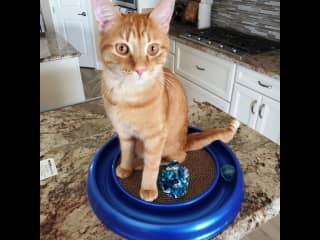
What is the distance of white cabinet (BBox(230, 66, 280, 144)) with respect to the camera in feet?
4.97

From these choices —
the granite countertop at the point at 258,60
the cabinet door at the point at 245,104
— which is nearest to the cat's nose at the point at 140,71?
the granite countertop at the point at 258,60

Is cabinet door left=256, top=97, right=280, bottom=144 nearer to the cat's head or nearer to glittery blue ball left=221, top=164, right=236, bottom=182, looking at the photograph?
glittery blue ball left=221, top=164, right=236, bottom=182

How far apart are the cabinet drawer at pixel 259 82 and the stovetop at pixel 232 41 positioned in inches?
4.9

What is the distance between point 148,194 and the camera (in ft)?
2.06

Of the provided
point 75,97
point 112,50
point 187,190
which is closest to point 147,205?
point 187,190

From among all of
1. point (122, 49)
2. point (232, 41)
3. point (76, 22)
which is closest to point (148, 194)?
point (122, 49)

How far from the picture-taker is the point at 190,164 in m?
0.76

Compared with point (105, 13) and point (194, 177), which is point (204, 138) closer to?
point (194, 177)

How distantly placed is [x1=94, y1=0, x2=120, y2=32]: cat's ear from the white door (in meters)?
3.10

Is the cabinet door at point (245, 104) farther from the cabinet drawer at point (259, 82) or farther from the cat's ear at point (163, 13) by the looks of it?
the cat's ear at point (163, 13)

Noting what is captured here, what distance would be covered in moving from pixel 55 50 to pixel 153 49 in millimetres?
1386

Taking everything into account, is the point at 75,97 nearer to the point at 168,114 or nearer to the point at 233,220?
the point at 168,114

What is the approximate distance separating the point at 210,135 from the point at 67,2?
3.33 metres

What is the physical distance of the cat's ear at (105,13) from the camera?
0.58 metres
